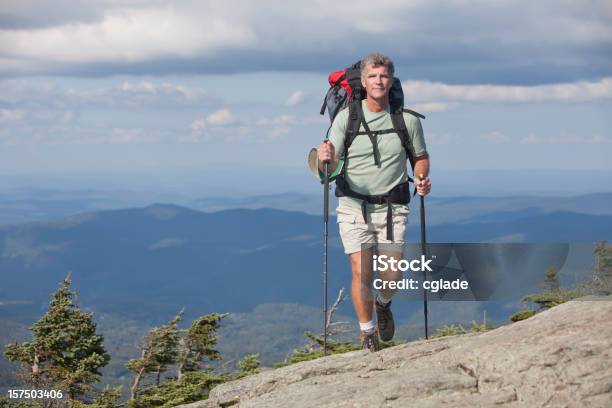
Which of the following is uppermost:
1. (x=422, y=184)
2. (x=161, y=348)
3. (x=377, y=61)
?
(x=377, y=61)

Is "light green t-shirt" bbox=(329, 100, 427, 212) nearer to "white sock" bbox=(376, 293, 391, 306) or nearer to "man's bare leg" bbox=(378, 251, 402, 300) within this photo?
"man's bare leg" bbox=(378, 251, 402, 300)

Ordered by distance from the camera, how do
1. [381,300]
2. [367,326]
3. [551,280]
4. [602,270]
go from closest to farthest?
[602,270]
[551,280]
[367,326]
[381,300]

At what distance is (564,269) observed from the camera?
452 inches

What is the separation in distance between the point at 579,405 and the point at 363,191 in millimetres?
4837

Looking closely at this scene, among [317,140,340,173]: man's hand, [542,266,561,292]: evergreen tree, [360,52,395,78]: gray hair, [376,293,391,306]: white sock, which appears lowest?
[376,293,391,306]: white sock

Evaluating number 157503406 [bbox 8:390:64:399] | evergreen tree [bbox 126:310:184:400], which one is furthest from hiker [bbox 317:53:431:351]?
evergreen tree [bbox 126:310:184:400]

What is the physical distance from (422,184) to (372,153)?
96cm

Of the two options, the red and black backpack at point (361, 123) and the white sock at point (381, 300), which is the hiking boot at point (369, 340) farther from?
the red and black backpack at point (361, 123)

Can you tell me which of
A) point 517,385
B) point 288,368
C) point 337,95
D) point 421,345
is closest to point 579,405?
point 517,385

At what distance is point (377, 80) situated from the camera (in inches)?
449

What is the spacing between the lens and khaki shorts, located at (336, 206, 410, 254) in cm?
1193

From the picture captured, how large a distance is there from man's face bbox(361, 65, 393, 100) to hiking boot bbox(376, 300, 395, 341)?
3283mm

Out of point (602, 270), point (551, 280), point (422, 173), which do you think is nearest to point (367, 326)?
point (422, 173)

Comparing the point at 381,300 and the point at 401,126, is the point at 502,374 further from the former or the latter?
the point at 401,126
